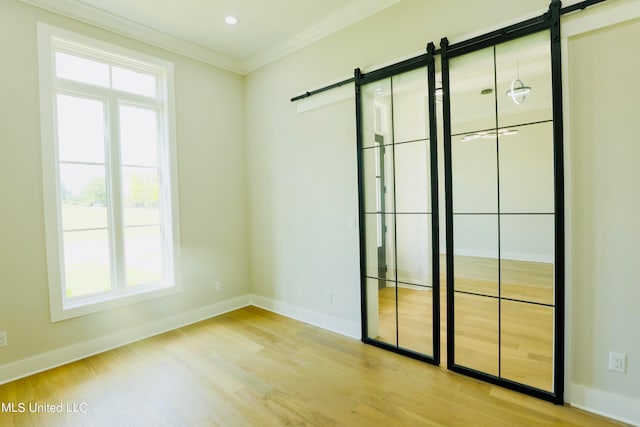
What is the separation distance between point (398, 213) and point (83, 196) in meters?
3.07

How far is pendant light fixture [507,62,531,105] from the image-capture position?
2219 mm

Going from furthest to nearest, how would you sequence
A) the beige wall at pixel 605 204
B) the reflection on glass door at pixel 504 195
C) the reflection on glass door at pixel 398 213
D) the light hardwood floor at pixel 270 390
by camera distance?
the reflection on glass door at pixel 398 213 < the reflection on glass door at pixel 504 195 < the light hardwood floor at pixel 270 390 < the beige wall at pixel 605 204

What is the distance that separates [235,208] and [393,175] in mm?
2292

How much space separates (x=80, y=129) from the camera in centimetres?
300

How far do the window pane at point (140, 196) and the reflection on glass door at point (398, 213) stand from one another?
2.38m

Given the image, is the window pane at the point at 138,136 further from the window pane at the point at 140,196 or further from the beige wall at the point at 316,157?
the beige wall at the point at 316,157

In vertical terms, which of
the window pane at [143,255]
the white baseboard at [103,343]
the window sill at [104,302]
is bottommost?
the white baseboard at [103,343]

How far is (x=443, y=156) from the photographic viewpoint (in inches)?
99.2

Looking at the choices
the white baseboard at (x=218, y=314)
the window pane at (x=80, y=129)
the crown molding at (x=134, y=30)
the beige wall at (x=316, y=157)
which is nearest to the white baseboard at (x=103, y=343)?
the white baseboard at (x=218, y=314)

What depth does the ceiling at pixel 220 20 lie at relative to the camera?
2.87 m

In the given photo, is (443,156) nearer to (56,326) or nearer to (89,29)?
(89,29)

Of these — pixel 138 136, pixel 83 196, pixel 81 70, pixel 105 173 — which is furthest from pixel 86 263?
pixel 81 70

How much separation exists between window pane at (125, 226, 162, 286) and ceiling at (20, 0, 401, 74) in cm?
210

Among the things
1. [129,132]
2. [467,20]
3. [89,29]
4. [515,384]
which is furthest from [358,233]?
[89,29]
